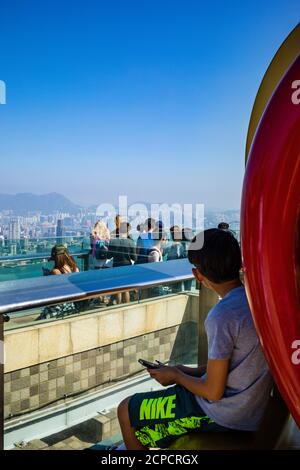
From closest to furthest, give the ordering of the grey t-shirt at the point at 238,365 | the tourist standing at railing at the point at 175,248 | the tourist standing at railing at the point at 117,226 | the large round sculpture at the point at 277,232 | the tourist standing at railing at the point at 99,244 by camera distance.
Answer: the large round sculpture at the point at 277,232 → the grey t-shirt at the point at 238,365 → the tourist standing at railing at the point at 175,248 → the tourist standing at railing at the point at 99,244 → the tourist standing at railing at the point at 117,226

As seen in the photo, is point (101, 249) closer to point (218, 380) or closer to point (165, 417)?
point (165, 417)

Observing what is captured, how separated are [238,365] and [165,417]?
1.09ft

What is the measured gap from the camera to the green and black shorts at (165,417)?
→ 140cm

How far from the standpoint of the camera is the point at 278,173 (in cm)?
78

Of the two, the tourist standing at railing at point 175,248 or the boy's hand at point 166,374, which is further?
the tourist standing at railing at point 175,248

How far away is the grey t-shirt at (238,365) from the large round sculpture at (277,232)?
0.44 meters

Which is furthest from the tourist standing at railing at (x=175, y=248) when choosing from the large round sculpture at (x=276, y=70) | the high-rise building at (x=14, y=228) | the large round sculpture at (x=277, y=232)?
the high-rise building at (x=14, y=228)

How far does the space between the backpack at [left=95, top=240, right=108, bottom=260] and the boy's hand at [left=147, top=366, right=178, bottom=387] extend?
4.44 meters

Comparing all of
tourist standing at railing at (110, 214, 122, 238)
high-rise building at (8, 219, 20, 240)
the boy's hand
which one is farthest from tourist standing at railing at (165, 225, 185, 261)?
high-rise building at (8, 219, 20, 240)

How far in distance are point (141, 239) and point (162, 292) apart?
3523 mm

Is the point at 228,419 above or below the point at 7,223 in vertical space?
below

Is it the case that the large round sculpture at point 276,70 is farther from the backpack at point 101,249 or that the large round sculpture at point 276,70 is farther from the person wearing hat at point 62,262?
the backpack at point 101,249

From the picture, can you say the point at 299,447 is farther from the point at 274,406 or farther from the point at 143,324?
the point at 143,324

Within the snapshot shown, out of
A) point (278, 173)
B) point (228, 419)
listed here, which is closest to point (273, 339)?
point (278, 173)
